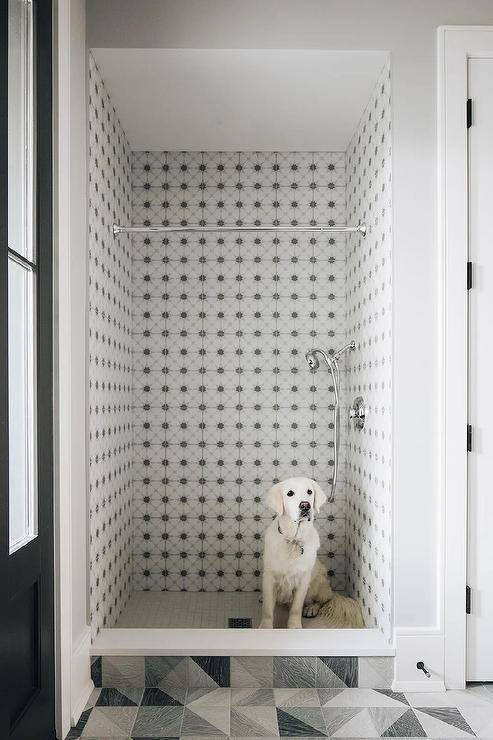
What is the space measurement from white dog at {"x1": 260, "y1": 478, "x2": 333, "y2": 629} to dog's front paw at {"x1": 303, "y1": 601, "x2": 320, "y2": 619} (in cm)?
11

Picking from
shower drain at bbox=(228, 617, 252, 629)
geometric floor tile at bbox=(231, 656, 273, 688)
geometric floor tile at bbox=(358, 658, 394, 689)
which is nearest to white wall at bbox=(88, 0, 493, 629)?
geometric floor tile at bbox=(358, 658, 394, 689)

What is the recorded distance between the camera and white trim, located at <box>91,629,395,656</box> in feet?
7.72

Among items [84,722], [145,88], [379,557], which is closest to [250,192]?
[145,88]

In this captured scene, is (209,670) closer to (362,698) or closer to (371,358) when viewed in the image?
(362,698)

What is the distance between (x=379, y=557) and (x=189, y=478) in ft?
3.75

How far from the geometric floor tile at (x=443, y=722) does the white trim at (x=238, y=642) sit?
23 cm

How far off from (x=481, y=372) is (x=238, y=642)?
4.40 ft

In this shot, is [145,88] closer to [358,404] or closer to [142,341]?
[142,341]

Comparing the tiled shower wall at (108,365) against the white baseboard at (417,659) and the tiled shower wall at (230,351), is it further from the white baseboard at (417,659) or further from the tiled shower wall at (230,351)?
the white baseboard at (417,659)

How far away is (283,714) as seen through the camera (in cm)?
220

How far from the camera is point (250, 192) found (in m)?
3.38

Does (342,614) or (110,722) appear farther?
(342,614)

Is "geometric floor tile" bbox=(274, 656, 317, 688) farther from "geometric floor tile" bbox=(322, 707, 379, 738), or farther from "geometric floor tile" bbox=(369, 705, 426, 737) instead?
"geometric floor tile" bbox=(369, 705, 426, 737)

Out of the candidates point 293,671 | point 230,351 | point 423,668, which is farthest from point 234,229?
point 423,668
